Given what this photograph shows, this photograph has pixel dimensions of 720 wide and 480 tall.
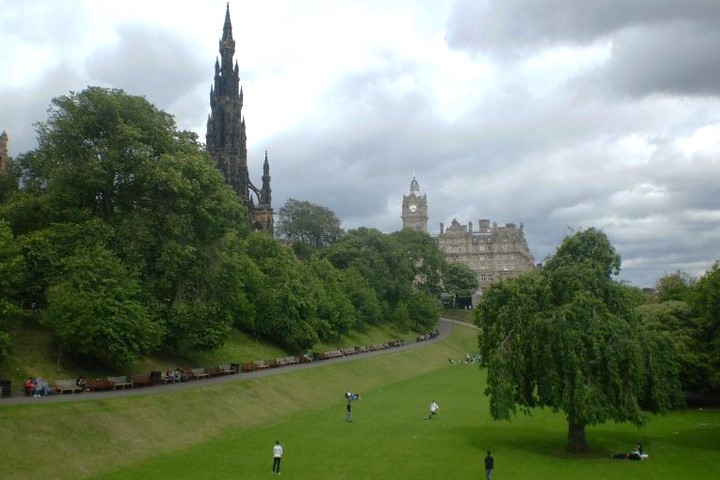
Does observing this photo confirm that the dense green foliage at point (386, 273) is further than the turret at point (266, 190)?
No

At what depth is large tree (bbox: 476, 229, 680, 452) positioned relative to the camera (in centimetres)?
2791

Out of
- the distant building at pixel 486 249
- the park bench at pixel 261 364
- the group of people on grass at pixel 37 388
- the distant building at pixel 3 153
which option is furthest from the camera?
the distant building at pixel 486 249

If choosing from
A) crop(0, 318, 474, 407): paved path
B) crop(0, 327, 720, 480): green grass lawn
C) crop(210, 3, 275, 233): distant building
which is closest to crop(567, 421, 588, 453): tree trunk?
crop(0, 327, 720, 480): green grass lawn

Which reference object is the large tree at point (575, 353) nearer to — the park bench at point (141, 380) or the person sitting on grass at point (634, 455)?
the person sitting on grass at point (634, 455)

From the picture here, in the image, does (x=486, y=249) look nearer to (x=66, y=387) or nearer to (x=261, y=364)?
(x=261, y=364)

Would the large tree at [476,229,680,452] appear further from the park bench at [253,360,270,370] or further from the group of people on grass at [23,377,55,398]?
the park bench at [253,360,270,370]

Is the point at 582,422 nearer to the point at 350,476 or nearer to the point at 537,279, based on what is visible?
the point at 537,279

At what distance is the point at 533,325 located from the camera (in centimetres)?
2938

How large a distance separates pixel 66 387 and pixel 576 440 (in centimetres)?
2405

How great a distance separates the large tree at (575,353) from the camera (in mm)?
27906

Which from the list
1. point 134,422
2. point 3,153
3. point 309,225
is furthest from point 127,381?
point 309,225

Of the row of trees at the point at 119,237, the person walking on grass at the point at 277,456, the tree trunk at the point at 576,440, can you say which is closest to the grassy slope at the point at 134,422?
the row of trees at the point at 119,237

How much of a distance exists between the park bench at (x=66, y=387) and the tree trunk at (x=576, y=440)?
76.6 ft

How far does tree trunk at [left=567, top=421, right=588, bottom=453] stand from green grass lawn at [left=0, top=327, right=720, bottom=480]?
528 mm
